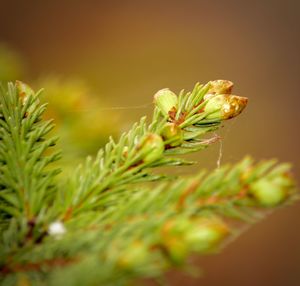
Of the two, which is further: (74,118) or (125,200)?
(74,118)

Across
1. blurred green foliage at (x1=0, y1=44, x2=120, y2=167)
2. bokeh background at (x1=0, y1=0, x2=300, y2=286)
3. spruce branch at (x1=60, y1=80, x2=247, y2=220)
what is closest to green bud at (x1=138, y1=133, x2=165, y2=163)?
spruce branch at (x1=60, y1=80, x2=247, y2=220)

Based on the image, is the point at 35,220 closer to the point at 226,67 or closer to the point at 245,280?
the point at 245,280

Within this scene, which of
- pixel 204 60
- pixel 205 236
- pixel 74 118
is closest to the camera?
pixel 205 236

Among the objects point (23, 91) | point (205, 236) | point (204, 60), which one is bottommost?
point (205, 236)

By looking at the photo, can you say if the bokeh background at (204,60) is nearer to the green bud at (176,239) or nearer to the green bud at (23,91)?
the green bud at (23,91)

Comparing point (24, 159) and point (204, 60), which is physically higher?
point (204, 60)

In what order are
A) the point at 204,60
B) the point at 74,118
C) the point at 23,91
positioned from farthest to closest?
the point at 204,60
the point at 74,118
the point at 23,91

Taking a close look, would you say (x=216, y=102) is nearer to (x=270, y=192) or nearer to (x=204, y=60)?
(x=270, y=192)

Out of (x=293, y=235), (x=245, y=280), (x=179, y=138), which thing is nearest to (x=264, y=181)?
(x=179, y=138)

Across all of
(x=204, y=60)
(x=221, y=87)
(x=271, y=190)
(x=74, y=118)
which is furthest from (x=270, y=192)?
(x=204, y=60)
